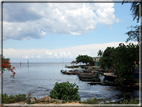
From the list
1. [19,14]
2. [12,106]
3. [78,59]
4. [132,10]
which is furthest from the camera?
[78,59]

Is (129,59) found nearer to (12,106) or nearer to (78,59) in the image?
(12,106)

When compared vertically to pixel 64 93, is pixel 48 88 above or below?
below

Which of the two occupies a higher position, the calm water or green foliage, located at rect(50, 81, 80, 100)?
green foliage, located at rect(50, 81, 80, 100)

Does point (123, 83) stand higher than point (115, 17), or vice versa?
point (115, 17)

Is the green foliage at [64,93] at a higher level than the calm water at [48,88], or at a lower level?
higher

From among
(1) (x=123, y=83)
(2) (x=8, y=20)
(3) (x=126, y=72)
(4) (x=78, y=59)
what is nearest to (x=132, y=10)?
(2) (x=8, y=20)

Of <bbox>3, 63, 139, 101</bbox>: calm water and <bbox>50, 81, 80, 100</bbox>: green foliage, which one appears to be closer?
<bbox>50, 81, 80, 100</bbox>: green foliage

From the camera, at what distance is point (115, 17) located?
905 cm

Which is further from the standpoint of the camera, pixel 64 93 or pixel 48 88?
pixel 48 88

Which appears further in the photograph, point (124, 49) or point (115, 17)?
point (124, 49)

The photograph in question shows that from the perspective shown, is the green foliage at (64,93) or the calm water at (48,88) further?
the calm water at (48,88)

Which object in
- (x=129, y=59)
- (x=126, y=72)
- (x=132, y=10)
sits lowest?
(x=126, y=72)

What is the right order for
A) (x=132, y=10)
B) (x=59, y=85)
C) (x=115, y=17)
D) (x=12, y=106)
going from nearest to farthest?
(x=12, y=106)
(x=59, y=85)
(x=115, y=17)
(x=132, y=10)

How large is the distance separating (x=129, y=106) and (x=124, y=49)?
17.3 m
